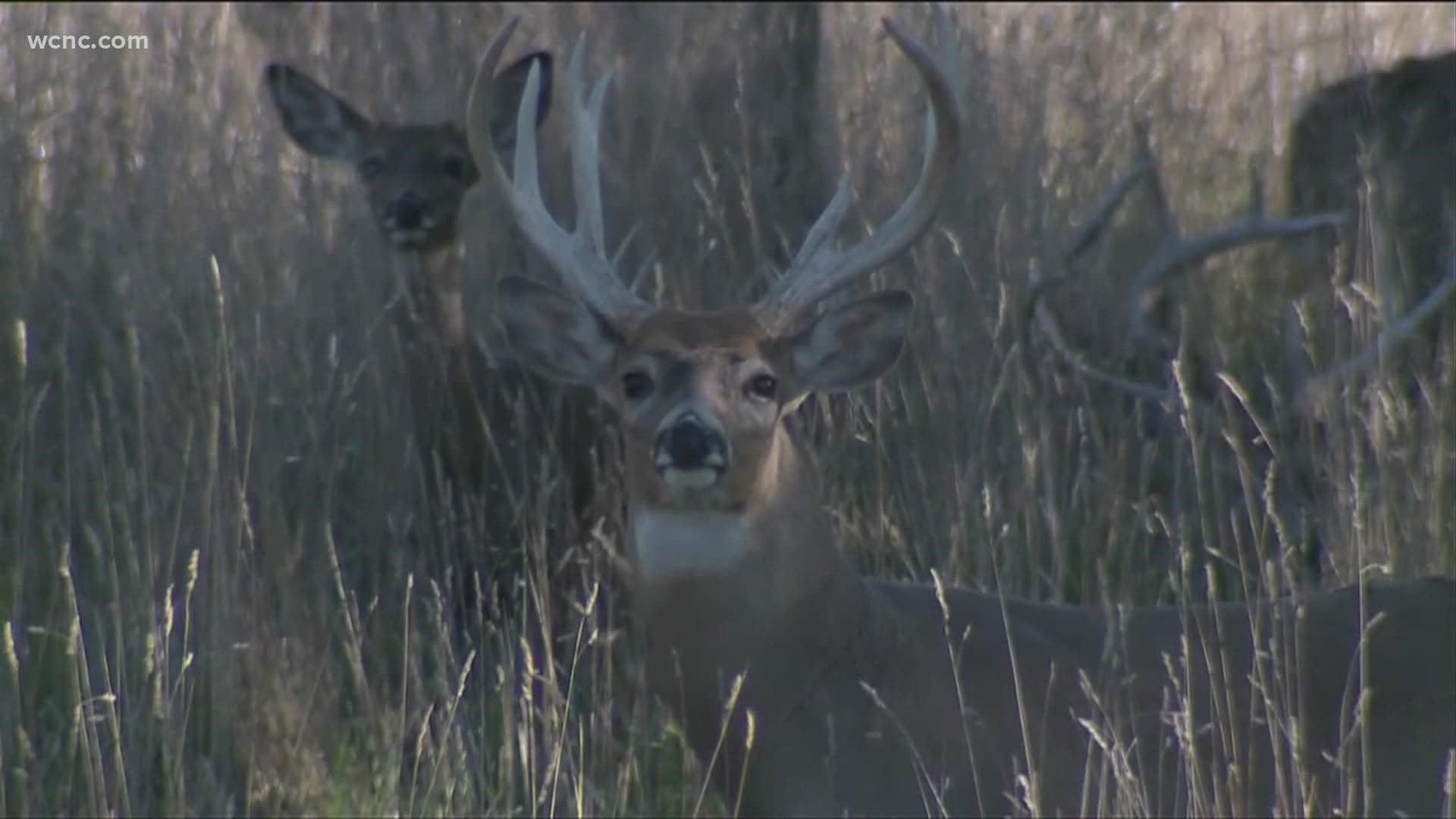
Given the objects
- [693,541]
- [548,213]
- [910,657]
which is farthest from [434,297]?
[910,657]

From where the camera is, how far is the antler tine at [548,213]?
4613 millimetres

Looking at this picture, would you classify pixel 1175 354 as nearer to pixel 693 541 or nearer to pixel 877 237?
pixel 877 237

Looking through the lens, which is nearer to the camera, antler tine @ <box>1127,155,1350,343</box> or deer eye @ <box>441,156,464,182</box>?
antler tine @ <box>1127,155,1350,343</box>

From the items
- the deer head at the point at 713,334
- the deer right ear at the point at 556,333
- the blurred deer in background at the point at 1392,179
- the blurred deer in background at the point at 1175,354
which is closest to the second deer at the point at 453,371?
the deer right ear at the point at 556,333

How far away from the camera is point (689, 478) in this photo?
13.3ft

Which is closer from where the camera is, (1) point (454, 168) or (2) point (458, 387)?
(2) point (458, 387)

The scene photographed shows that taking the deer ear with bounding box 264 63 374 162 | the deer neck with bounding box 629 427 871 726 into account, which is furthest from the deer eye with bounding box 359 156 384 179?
the deer neck with bounding box 629 427 871 726

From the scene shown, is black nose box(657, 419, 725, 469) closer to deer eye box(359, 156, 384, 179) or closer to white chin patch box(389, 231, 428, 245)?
white chin patch box(389, 231, 428, 245)

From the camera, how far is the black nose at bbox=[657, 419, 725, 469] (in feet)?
13.3

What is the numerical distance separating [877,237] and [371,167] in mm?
2749

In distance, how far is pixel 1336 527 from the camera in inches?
200

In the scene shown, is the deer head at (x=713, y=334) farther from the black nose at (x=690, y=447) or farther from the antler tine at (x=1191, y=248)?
the antler tine at (x=1191, y=248)

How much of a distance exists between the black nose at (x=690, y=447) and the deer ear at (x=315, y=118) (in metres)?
3.34

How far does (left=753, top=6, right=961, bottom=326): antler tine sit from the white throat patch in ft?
1.56
